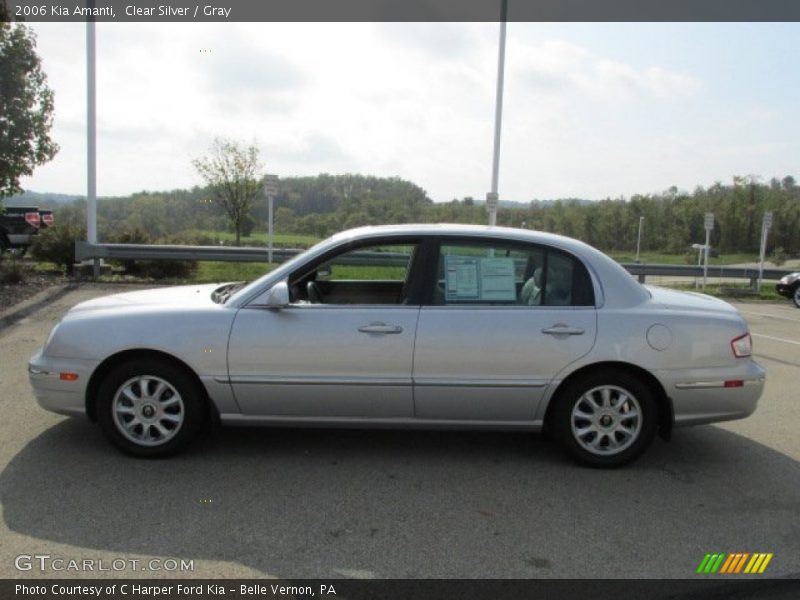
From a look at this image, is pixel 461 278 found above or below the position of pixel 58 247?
above

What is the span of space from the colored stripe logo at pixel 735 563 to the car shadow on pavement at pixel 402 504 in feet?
0.19

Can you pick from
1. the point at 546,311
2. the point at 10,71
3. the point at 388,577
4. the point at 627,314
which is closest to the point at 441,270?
the point at 546,311

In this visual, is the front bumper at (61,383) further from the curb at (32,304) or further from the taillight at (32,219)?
the taillight at (32,219)

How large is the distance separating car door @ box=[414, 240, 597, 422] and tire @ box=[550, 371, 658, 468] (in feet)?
0.66

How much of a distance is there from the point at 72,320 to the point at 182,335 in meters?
0.83

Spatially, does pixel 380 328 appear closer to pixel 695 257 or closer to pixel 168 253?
pixel 168 253

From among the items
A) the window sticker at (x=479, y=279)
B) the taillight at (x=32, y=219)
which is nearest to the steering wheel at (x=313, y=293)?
the window sticker at (x=479, y=279)

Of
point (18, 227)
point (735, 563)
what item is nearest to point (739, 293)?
point (735, 563)

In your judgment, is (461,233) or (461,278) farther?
(461,233)

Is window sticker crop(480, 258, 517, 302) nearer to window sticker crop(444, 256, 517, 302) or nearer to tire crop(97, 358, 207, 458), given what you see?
window sticker crop(444, 256, 517, 302)

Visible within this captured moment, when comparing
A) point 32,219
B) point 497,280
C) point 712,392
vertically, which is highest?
point 32,219

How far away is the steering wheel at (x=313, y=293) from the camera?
4836mm

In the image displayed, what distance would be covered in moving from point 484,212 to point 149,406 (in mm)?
20446

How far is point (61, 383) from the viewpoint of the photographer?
4.45m
